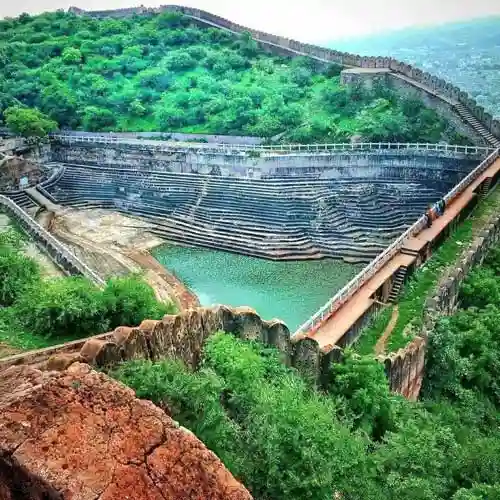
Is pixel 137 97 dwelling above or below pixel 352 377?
above

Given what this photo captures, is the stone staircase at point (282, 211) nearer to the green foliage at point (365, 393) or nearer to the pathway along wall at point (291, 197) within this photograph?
the pathway along wall at point (291, 197)

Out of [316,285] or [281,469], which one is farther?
[316,285]

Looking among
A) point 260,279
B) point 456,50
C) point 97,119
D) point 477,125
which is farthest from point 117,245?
point 456,50

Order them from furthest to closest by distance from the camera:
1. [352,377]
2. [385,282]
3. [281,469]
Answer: [385,282] < [352,377] < [281,469]

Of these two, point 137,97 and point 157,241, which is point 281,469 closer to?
point 157,241

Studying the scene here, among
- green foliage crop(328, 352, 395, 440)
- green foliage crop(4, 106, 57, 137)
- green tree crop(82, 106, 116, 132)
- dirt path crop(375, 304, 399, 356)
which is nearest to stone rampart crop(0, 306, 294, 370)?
green foliage crop(328, 352, 395, 440)

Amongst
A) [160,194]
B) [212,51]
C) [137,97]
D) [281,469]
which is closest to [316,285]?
[160,194]

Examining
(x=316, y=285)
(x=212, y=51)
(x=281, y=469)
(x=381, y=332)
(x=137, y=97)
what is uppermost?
(x=212, y=51)
